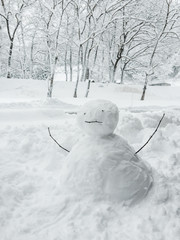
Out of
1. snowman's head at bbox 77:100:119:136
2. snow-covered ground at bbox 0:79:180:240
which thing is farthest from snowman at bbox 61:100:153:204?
snow-covered ground at bbox 0:79:180:240

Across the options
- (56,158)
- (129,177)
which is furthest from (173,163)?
(56,158)

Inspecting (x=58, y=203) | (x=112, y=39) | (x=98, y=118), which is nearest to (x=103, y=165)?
(x=98, y=118)

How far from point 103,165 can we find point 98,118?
1.76 feet

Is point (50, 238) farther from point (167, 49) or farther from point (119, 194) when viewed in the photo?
point (167, 49)

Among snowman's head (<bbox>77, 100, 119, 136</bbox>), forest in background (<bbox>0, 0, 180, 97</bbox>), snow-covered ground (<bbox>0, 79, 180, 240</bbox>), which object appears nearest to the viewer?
snow-covered ground (<bbox>0, 79, 180, 240</bbox>)

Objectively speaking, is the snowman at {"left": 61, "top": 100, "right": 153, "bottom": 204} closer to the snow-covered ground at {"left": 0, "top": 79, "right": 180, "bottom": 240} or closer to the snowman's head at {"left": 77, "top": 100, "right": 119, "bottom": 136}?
the snowman's head at {"left": 77, "top": 100, "right": 119, "bottom": 136}

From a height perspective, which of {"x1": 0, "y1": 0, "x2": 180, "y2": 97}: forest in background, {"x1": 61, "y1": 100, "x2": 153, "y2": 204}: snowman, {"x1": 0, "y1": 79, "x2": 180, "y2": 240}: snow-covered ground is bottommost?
{"x1": 0, "y1": 79, "x2": 180, "y2": 240}: snow-covered ground

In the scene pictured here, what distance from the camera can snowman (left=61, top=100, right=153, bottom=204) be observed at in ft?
8.43

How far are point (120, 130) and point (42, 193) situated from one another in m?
2.71

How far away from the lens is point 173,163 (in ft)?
12.0

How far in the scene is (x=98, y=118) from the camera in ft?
8.80

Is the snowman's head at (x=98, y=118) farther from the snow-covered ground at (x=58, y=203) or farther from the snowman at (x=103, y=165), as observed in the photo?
the snow-covered ground at (x=58, y=203)

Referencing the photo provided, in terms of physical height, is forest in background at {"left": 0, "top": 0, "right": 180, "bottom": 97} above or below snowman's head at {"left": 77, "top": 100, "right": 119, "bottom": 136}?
above

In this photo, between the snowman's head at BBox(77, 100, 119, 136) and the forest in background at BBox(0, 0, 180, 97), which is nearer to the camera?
the snowman's head at BBox(77, 100, 119, 136)
